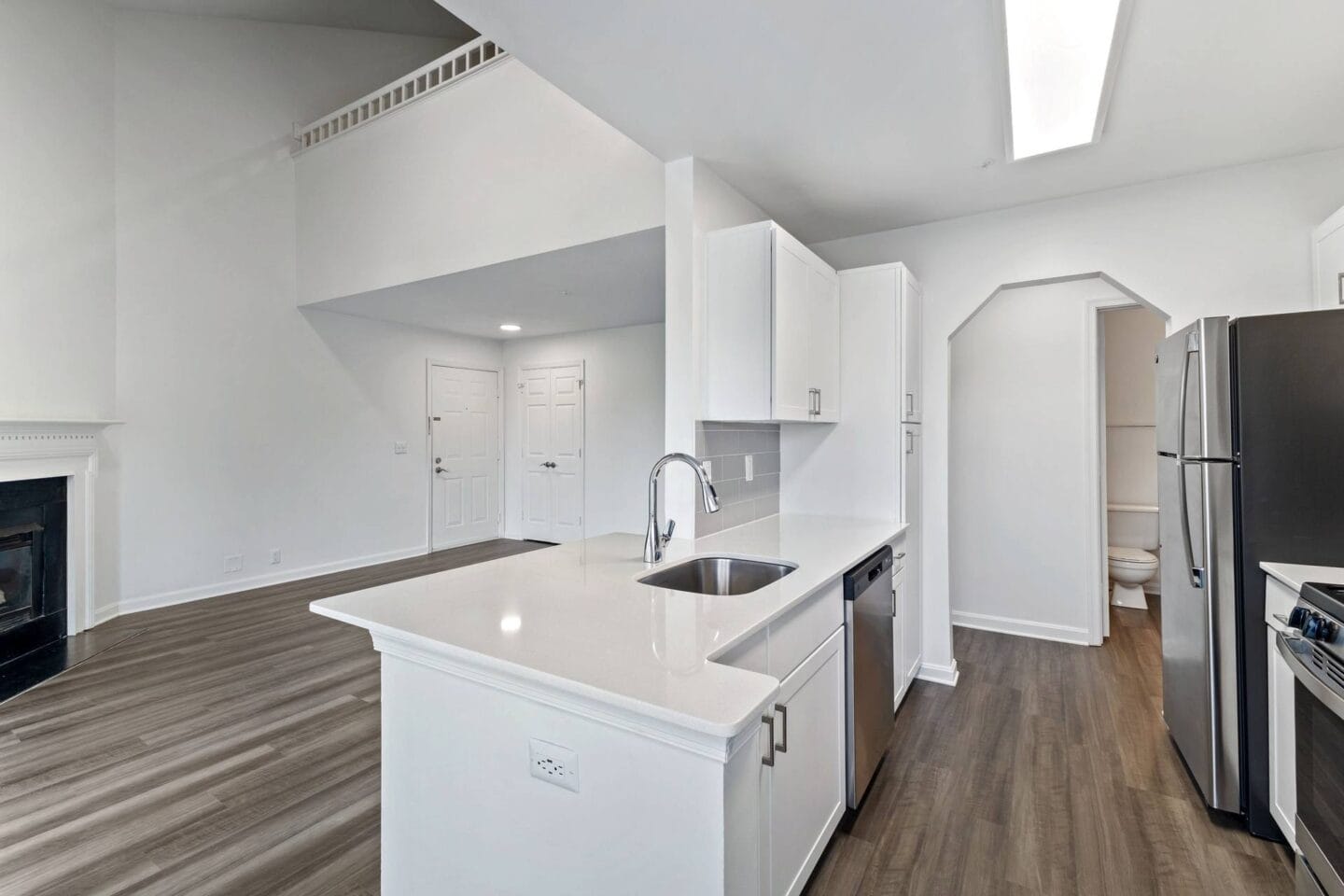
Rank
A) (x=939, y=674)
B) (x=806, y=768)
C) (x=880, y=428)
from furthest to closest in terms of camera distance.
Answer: (x=939, y=674) < (x=880, y=428) < (x=806, y=768)

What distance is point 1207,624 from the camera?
202cm

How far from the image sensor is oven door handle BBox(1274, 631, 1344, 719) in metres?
1.38

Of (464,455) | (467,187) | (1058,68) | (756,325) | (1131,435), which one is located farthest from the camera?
(464,455)

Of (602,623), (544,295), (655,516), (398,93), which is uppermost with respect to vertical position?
(398,93)

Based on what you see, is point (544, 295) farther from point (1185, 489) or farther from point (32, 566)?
point (1185, 489)

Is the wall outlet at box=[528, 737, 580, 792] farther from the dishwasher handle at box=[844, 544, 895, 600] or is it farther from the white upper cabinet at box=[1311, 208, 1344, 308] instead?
the white upper cabinet at box=[1311, 208, 1344, 308]

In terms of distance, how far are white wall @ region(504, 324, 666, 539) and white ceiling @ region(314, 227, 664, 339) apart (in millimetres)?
209

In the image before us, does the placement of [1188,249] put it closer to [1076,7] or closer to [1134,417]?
[1076,7]

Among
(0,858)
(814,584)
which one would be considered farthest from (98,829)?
(814,584)

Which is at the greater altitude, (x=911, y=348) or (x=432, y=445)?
(x=911, y=348)

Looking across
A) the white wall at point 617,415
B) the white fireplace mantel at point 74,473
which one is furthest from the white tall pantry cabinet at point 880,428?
the white fireplace mantel at point 74,473

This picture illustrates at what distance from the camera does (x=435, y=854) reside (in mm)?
1372

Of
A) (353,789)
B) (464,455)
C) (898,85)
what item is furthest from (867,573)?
(464,455)

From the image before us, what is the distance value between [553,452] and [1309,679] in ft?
19.5
